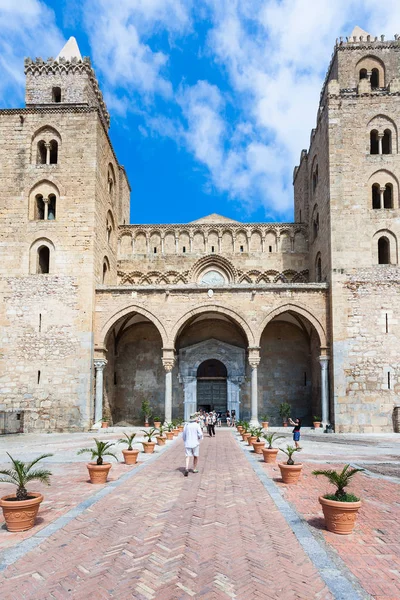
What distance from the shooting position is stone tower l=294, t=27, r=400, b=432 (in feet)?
71.5

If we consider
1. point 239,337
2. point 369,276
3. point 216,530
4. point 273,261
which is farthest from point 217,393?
point 216,530

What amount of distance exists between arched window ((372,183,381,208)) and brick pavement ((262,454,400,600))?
1674 cm

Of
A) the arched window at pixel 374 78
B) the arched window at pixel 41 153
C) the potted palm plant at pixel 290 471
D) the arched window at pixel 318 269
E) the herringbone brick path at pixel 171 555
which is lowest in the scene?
the herringbone brick path at pixel 171 555

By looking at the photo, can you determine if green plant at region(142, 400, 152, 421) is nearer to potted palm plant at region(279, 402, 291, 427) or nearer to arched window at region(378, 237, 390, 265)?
potted palm plant at region(279, 402, 291, 427)

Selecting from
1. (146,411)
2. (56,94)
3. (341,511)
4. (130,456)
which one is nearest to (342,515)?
(341,511)

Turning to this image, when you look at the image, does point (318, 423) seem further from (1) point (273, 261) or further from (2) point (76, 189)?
(2) point (76, 189)

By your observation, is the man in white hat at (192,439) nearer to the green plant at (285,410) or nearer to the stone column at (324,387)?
the stone column at (324,387)

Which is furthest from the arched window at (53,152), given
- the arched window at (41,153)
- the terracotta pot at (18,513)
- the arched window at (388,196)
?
the terracotta pot at (18,513)

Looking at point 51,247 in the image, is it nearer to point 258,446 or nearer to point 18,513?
point 258,446

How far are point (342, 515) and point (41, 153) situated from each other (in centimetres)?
2309

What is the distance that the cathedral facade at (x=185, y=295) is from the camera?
22.1m

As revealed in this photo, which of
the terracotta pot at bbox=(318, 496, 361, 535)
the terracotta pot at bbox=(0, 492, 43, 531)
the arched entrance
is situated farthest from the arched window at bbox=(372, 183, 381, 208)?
the terracotta pot at bbox=(0, 492, 43, 531)

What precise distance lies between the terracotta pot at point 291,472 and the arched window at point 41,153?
66.3 ft

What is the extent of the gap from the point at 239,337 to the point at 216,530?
21.4m
